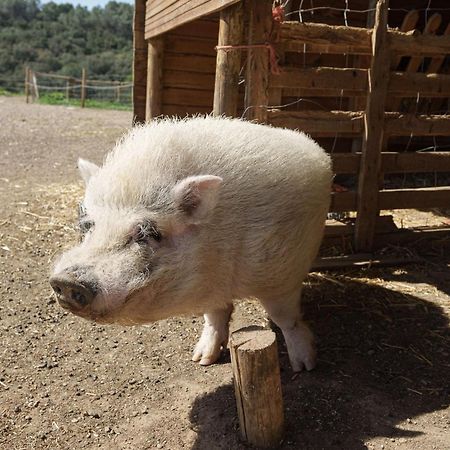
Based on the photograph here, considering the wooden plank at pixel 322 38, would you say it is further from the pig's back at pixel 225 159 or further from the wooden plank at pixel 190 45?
the wooden plank at pixel 190 45

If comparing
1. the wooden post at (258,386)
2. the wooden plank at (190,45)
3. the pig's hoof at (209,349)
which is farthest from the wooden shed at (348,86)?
the wooden post at (258,386)

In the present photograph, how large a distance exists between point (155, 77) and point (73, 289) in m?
5.56

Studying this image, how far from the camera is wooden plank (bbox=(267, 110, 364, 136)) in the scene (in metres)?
4.27

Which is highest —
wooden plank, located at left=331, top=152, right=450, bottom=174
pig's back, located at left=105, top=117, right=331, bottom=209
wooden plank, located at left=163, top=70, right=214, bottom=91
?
wooden plank, located at left=163, top=70, right=214, bottom=91

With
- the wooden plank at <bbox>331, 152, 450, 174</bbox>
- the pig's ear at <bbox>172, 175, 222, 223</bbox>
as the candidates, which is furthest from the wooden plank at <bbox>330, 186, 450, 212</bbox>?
the pig's ear at <bbox>172, 175, 222, 223</bbox>

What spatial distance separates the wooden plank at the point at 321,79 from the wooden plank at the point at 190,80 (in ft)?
10.9

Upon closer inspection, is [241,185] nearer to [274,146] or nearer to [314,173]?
[274,146]

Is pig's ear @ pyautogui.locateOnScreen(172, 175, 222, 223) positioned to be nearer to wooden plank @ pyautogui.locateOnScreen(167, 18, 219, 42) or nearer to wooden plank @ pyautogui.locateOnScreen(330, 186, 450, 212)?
wooden plank @ pyautogui.locateOnScreen(330, 186, 450, 212)

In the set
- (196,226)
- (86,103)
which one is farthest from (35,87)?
(196,226)

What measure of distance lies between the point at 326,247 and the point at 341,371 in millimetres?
1976

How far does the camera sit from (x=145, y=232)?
2.60 m

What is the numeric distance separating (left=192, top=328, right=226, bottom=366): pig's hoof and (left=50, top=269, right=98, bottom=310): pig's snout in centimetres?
139

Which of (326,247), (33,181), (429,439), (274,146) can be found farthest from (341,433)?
(33,181)

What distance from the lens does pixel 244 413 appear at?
265 cm
